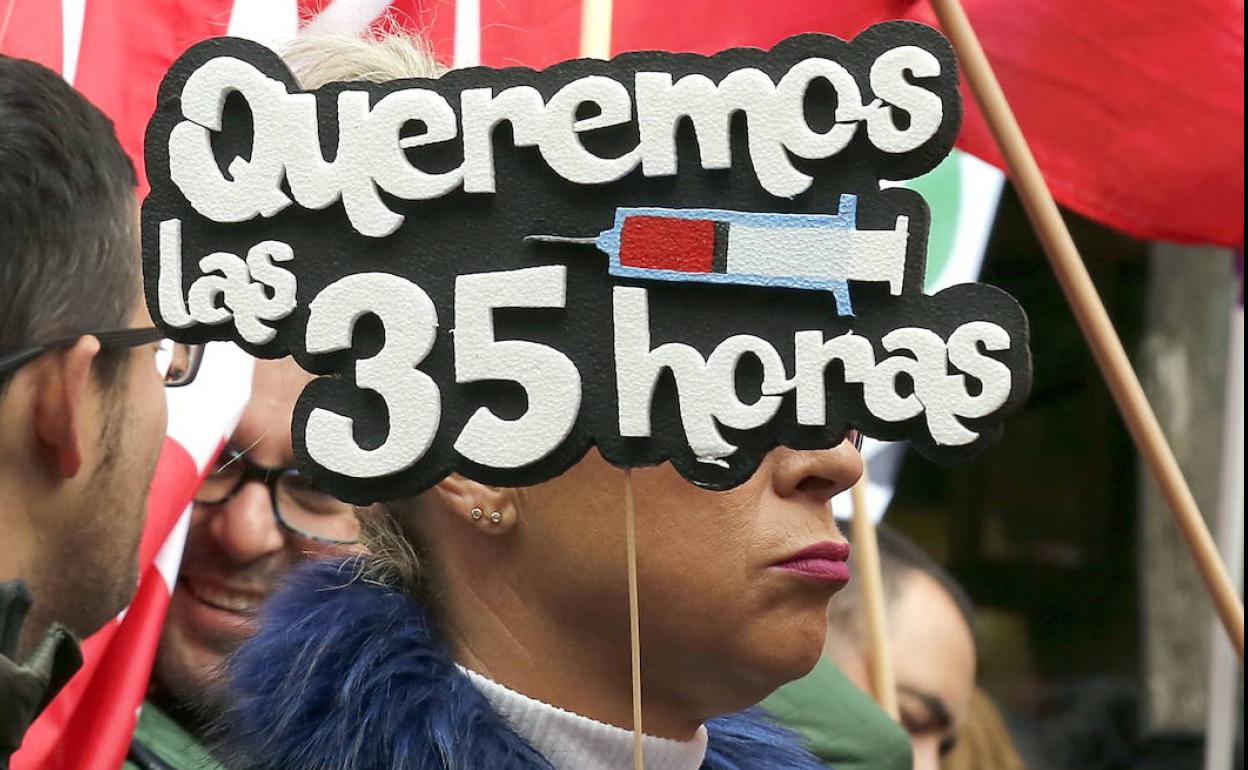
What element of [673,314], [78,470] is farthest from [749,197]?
[78,470]

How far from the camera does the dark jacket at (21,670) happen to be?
4.99 ft

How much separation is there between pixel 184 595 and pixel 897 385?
1.36 meters

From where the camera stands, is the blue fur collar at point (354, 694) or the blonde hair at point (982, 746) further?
the blonde hair at point (982, 746)

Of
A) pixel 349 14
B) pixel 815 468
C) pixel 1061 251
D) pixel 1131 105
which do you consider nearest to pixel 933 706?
pixel 1131 105

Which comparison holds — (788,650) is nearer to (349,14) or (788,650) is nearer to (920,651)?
(349,14)

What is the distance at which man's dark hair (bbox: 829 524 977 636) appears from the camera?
315cm

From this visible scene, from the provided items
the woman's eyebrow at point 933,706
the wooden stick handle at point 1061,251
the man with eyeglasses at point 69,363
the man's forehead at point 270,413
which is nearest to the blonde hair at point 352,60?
the man with eyeglasses at point 69,363

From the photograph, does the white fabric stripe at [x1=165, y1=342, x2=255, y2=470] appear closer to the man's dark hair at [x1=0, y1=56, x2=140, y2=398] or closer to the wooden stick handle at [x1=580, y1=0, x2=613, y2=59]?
the man's dark hair at [x1=0, y1=56, x2=140, y2=398]

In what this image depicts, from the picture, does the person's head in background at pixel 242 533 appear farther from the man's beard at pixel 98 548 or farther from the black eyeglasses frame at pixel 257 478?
the man's beard at pixel 98 548

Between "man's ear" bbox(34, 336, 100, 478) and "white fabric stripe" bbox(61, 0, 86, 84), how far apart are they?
0.67 metres

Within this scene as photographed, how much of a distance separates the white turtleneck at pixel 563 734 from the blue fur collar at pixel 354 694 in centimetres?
2

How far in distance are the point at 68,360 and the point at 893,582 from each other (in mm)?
1851

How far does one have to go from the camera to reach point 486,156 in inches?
59.7

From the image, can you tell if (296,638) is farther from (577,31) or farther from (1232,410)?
(1232,410)
